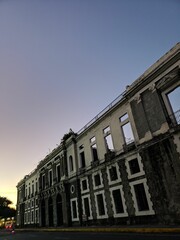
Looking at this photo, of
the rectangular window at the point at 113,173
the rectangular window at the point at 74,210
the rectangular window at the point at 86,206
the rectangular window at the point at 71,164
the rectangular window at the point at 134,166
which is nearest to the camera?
the rectangular window at the point at 134,166

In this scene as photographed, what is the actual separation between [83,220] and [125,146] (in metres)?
10.3

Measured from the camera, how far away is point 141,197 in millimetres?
15867

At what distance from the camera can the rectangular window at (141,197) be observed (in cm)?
1546

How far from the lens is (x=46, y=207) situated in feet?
105

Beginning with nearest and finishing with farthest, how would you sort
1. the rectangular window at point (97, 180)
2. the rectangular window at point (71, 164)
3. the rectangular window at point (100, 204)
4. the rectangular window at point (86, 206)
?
the rectangular window at point (100, 204) → the rectangular window at point (97, 180) → the rectangular window at point (86, 206) → the rectangular window at point (71, 164)

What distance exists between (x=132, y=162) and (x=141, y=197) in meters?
2.86

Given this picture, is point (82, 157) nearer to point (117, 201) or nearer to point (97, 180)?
point (97, 180)

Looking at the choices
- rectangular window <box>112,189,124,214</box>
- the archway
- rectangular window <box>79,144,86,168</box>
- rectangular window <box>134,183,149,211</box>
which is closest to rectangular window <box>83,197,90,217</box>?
A: rectangular window <box>79,144,86,168</box>

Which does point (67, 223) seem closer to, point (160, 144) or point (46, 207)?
point (46, 207)

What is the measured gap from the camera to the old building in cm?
1395

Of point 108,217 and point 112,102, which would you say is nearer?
point 108,217

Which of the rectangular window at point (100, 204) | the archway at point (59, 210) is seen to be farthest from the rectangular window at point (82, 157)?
the archway at point (59, 210)

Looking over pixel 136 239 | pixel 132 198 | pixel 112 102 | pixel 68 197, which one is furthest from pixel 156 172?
pixel 68 197

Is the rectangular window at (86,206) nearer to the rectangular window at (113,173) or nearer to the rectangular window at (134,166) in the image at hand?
the rectangular window at (113,173)
